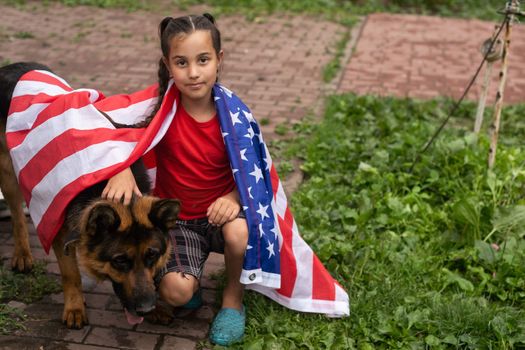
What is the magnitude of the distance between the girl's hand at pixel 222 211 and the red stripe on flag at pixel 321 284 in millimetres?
672

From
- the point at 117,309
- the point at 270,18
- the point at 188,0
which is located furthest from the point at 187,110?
the point at 188,0

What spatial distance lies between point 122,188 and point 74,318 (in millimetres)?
869

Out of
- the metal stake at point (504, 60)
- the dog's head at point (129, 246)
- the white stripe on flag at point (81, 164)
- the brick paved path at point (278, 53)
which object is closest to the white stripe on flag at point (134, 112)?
the white stripe on flag at point (81, 164)

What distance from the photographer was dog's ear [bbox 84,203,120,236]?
2791mm

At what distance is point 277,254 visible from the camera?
340 cm

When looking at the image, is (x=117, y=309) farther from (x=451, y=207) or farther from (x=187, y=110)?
(x=451, y=207)

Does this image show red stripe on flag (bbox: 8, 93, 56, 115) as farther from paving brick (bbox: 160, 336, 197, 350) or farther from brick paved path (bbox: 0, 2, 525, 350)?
paving brick (bbox: 160, 336, 197, 350)

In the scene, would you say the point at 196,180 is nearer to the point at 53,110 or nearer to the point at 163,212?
the point at 163,212

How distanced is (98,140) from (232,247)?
871 millimetres

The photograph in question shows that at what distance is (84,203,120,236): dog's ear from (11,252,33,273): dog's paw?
1235mm

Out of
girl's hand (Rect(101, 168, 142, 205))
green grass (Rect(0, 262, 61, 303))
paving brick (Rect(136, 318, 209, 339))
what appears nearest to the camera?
girl's hand (Rect(101, 168, 142, 205))

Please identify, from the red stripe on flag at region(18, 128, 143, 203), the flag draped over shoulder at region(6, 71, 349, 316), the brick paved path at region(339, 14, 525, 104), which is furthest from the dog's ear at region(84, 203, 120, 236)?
the brick paved path at region(339, 14, 525, 104)

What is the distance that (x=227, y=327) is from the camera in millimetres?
3359

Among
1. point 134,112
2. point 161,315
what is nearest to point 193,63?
point 134,112
